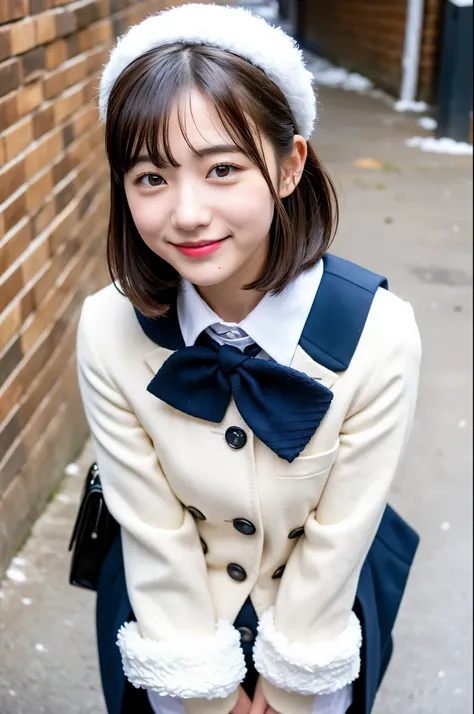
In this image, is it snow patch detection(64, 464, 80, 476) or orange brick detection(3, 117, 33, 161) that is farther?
snow patch detection(64, 464, 80, 476)

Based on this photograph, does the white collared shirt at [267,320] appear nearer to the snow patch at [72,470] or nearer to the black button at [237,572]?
the black button at [237,572]

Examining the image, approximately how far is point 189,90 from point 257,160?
146 millimetres

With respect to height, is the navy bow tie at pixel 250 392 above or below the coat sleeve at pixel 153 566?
above

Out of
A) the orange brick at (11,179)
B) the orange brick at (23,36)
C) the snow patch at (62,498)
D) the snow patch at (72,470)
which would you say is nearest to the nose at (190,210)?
the orange brick at (11,179)

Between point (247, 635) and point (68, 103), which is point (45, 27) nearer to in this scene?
point (68, 103)

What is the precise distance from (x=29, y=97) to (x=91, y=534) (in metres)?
1.41

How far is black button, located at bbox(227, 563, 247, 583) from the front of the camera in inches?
70.6

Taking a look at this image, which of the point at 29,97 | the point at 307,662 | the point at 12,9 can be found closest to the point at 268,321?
the point at 307,662

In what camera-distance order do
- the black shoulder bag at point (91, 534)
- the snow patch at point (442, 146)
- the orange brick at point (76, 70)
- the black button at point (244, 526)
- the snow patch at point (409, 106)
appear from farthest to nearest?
1. the snow patch at point (409, 106)
2. the snow patch at point (442, 146)
3. the orange brick at point (76, 70)
4. the black shoulder bag at point (91, 534)
5. the black button at point (244, 526)

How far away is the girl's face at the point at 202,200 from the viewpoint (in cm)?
145

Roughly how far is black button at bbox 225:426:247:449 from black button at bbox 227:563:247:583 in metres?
0.26

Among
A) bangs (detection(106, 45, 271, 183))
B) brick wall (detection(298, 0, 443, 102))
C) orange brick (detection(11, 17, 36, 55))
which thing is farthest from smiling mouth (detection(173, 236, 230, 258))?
brick wall (detection(298, 0, 443, 102))

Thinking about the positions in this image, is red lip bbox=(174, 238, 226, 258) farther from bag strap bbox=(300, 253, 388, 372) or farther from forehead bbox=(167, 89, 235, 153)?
bag strap bbox=(300, 253, 388, 372)

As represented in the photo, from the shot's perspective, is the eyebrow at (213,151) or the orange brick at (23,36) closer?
the eyebrow at (213,151)
